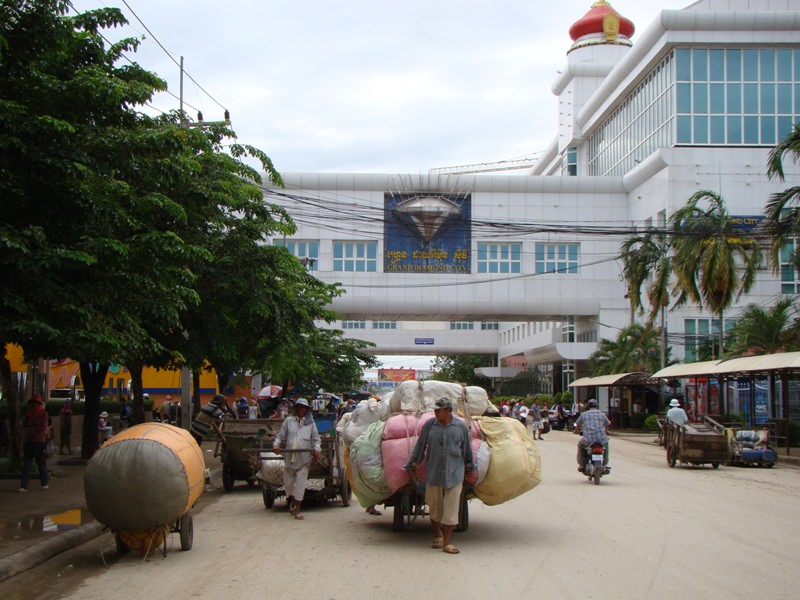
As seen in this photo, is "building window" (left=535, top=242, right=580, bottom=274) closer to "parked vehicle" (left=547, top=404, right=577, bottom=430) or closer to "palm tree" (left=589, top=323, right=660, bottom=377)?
"palm tree" (left=589, top=323, right=660, bottom=377)

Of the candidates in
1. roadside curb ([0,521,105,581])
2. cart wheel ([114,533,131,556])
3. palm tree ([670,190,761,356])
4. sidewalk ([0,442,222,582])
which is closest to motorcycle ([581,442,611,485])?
sidewalk ([0,442,222,582])

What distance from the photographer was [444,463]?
33.5 ft

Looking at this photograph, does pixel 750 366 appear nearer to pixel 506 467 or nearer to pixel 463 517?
pixel 463 517

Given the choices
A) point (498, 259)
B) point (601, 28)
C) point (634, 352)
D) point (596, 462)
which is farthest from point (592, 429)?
point (601, 28)

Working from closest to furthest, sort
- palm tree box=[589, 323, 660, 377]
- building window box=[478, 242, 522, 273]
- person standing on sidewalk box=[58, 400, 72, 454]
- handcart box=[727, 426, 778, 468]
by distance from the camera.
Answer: handcart box=[727, 426, 778, 468] → person standing on sidewalk box=[58, 400, 72, 454] → palm tree box=[589, 323, 660, 377] → building window box=[478, 242, 522, 273]

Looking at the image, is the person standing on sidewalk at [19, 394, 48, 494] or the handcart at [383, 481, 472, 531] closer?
the handcart at [383, 481, 472, 531]

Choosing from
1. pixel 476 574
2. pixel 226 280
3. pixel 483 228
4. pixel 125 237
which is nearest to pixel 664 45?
pixel 483 228

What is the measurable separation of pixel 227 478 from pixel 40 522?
5.34 meters

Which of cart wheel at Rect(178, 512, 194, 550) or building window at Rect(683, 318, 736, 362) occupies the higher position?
building window at Rect(683, 318, 736, 362)

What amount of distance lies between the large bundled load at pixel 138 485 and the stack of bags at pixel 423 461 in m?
2.23

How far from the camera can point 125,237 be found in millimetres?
13727

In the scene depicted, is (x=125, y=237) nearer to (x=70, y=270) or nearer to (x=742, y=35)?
(x=70, y=270)

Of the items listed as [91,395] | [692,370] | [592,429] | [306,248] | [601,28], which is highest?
[601,28]

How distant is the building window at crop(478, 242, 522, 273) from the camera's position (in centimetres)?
6116
